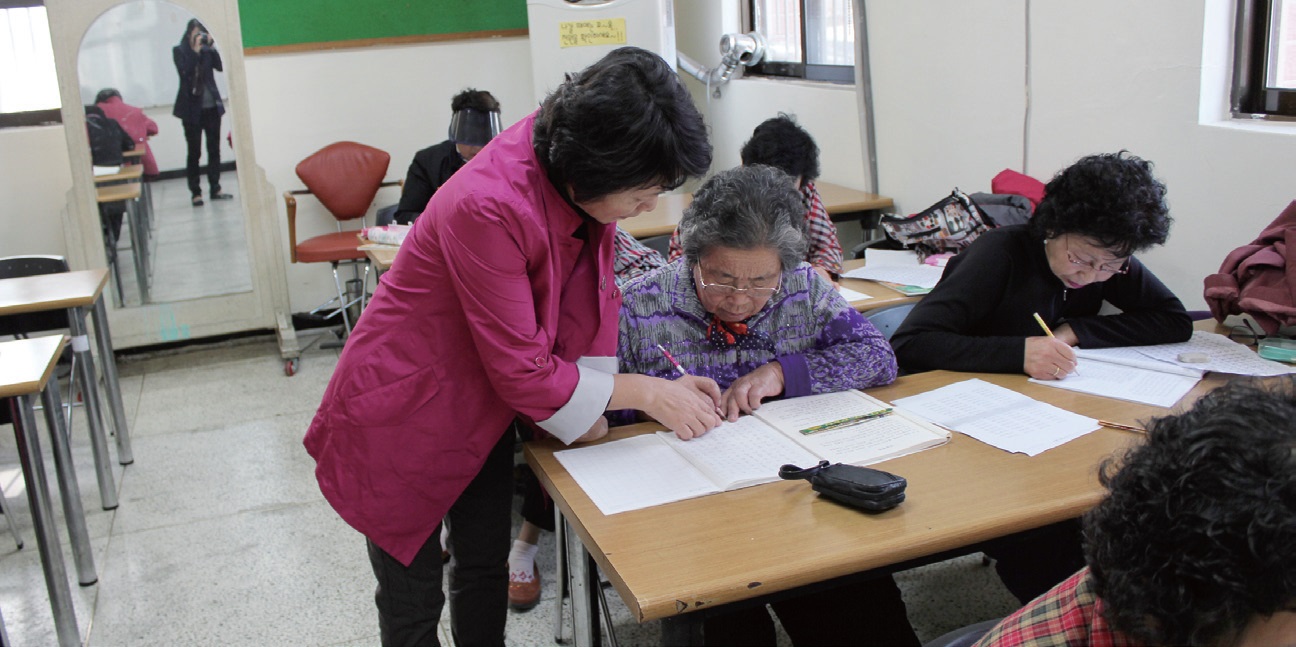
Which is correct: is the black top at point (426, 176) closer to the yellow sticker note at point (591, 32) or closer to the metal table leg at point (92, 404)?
the yellow sticker note at point (591, 32)

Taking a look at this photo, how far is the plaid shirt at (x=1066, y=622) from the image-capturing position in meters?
0.87

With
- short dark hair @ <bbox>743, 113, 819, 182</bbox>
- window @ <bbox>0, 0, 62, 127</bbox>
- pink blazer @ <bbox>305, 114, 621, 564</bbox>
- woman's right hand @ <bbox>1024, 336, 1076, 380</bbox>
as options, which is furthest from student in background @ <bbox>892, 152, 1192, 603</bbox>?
window @ <bbox>0, 0, 62, 127</bbox>

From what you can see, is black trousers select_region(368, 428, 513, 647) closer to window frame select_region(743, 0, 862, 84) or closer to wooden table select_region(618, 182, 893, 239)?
wooden table select_region(618, 182, 893, 239)

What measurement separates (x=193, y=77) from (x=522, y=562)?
132 inches

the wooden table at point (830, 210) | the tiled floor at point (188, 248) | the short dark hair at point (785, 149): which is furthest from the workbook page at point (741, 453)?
the tiled floor at point (188, 248)

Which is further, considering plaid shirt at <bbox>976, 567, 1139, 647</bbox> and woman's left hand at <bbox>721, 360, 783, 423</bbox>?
woman's left hand at <bbox>721, 360, 783, 423</bbox>

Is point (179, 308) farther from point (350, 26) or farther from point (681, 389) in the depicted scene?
point (681, 389)

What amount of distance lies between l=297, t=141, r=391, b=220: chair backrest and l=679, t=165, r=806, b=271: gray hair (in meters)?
3.79

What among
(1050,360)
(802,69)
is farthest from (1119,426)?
(802,69)

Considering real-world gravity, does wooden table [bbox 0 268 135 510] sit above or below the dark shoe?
above

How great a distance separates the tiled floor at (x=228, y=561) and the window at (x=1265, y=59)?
1.43 m

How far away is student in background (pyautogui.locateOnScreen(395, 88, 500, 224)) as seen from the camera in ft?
13.5

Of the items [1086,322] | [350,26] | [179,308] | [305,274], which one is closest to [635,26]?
[350,26]

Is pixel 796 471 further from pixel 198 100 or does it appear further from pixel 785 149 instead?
pixel 198 100
